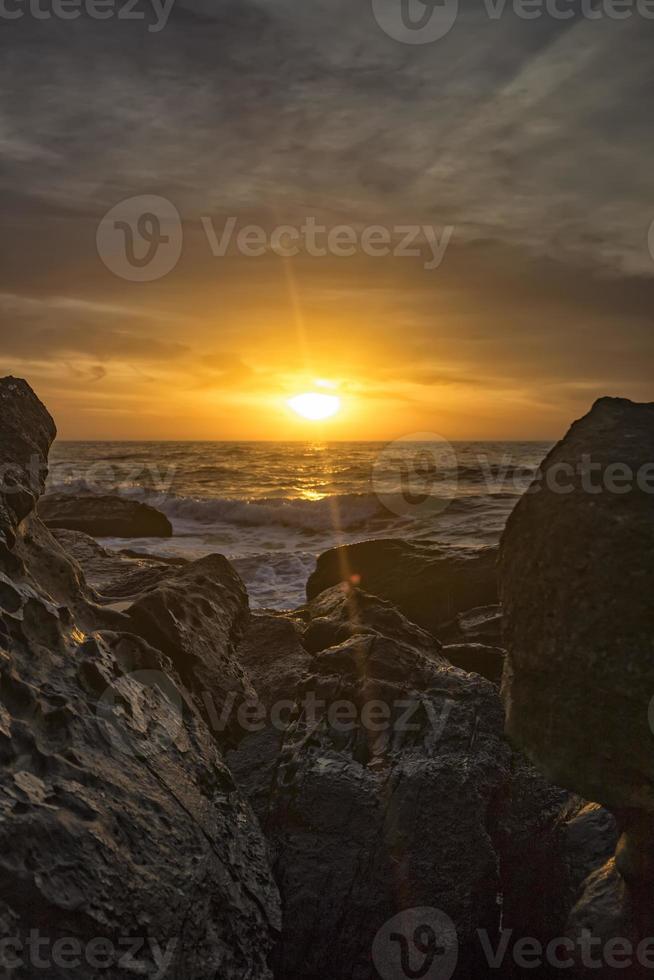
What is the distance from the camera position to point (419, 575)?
830 cm

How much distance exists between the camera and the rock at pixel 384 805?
323cm

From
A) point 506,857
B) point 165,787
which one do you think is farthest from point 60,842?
point 506,857

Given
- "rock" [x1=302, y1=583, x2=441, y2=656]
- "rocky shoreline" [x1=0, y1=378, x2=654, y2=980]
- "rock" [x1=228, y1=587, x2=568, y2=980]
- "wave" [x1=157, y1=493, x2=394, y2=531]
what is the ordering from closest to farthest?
"rocky shoreline" [x1=0, y1=378, x2=654, y2=980], "rock" [x1=228, y1=587, x2=568, y2=980], "rock" [x1=302, y1=583, x2=441, y2=656], "wave" [x1=157, y1=493, x2=394, y2=531]

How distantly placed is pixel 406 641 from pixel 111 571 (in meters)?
3.79

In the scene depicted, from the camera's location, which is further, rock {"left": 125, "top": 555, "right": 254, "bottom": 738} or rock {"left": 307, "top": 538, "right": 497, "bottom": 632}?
rock {"left": 307, "top": 538, "right": 497, "bottom": 632}

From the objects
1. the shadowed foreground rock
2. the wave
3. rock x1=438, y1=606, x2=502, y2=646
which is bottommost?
the wave

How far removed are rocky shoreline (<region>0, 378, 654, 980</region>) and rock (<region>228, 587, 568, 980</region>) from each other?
10mm

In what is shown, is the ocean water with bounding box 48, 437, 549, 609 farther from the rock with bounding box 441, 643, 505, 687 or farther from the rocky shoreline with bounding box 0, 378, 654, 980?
the rocky shoreline with bounding box 0, 378, 654, 980

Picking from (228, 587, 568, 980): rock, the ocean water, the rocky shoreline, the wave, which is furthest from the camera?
the wave

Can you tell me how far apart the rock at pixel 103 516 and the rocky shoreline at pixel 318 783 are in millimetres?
12222

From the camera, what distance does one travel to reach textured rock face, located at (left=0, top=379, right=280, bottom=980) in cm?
239

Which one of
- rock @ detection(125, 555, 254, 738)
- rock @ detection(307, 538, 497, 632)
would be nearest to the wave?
rock @ detection(307, 538, 497, 632)

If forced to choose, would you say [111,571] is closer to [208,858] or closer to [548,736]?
[208,858]

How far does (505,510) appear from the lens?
22125 millimetres
